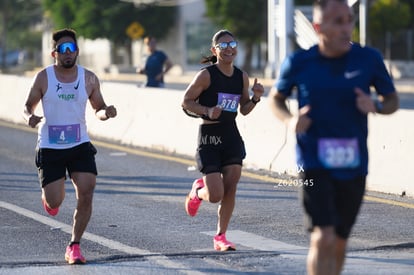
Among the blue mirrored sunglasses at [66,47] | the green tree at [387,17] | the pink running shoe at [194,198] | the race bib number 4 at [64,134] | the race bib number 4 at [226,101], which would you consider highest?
the green tree at [387,17]

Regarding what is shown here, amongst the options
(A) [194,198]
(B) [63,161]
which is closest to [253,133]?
(A) [194,198]

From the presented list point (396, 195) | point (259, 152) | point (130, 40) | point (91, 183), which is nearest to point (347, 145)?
point (91, 183)

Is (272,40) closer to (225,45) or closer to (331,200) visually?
(225,45)

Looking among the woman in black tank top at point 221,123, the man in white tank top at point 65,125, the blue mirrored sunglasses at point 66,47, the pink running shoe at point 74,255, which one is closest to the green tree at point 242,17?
the woman in black tank top at point 221,123

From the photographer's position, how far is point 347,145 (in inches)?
254

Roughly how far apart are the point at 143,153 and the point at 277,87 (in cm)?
1180

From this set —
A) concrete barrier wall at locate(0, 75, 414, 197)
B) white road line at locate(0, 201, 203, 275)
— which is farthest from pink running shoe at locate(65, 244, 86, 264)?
concrete barrier wall at locate(0, 75, 414, 197)

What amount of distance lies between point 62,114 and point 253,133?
7.16m

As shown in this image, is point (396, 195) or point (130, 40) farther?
point (130, 40)

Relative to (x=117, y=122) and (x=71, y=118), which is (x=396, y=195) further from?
(x=117, y=122)

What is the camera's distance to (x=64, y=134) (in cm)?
921

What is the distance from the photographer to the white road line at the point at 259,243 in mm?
9523

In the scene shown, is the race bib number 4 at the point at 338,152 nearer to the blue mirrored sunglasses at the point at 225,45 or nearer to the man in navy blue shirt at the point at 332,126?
the man in navy blue shirt at the point at 332,126

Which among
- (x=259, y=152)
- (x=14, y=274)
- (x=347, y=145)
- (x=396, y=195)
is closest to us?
(x=347, y=145)
